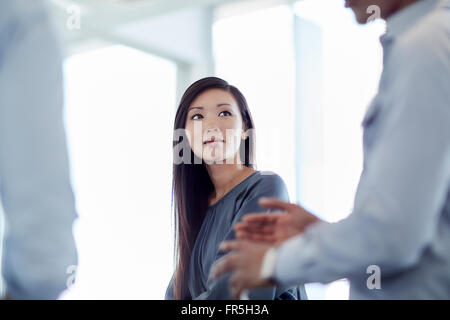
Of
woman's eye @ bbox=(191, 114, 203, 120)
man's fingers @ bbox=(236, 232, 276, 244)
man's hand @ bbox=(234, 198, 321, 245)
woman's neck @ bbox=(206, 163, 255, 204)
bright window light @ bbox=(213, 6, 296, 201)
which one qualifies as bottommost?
man's fingers @ bbox=(236, 232, 276, 244)

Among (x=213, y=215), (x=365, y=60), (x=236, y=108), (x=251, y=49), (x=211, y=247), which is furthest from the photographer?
(x=251, y=49)

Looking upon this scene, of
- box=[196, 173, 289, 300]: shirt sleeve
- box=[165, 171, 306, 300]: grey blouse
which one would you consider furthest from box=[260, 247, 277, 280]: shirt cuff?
box=[165, 171, 306, 300]: grey blouse

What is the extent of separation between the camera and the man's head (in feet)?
3.21

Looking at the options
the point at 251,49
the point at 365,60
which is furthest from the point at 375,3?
the point at 251,49

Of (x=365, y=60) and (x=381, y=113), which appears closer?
(x=381, y=113)

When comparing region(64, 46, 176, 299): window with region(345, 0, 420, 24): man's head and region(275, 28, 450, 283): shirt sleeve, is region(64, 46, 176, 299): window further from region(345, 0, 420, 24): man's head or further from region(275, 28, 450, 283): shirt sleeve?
region(275, 28, 450, 283): shirt sleeve

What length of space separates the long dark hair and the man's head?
920 millimetres

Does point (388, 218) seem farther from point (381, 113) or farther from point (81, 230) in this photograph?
point (81, 230)

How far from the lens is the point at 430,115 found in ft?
2.53

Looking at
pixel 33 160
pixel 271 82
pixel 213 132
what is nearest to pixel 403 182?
pixel 33 160

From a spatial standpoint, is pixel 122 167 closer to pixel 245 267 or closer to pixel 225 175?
pixel 225 175

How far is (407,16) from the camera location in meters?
0.94
